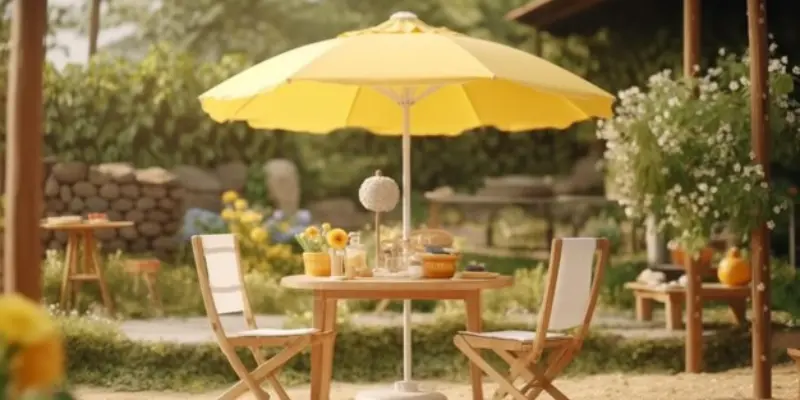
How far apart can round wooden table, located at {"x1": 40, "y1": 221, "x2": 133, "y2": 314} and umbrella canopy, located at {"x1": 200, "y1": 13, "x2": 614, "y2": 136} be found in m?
3.04

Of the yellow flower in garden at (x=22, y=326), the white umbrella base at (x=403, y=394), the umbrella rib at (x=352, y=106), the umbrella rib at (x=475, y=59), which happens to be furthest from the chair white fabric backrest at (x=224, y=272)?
the yellow flower in garden at (x=22, y=326)


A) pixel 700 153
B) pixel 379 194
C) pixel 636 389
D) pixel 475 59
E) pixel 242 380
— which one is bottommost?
pixel 636 389

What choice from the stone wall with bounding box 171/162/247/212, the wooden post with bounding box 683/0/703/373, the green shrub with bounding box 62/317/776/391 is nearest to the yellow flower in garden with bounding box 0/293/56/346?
the green shrub with bounding box 62/317/776/391

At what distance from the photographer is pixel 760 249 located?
8.34m

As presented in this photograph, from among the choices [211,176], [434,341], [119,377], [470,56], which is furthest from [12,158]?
[211,176]

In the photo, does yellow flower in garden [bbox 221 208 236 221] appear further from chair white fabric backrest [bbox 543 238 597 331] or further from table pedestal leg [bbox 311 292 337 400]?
chair white fabric backrest [bbox 543 238 597 331]

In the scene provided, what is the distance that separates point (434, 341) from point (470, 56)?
3470mm

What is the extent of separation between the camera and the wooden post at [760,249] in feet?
26.7

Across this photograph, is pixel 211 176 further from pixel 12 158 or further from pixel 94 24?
pixel 12 158

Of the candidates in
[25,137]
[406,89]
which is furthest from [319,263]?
[25,137]

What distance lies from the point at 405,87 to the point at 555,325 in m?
1.78

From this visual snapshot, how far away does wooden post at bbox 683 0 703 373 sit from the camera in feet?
30.5

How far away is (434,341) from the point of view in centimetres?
984

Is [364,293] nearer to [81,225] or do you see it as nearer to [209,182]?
[81,225]
